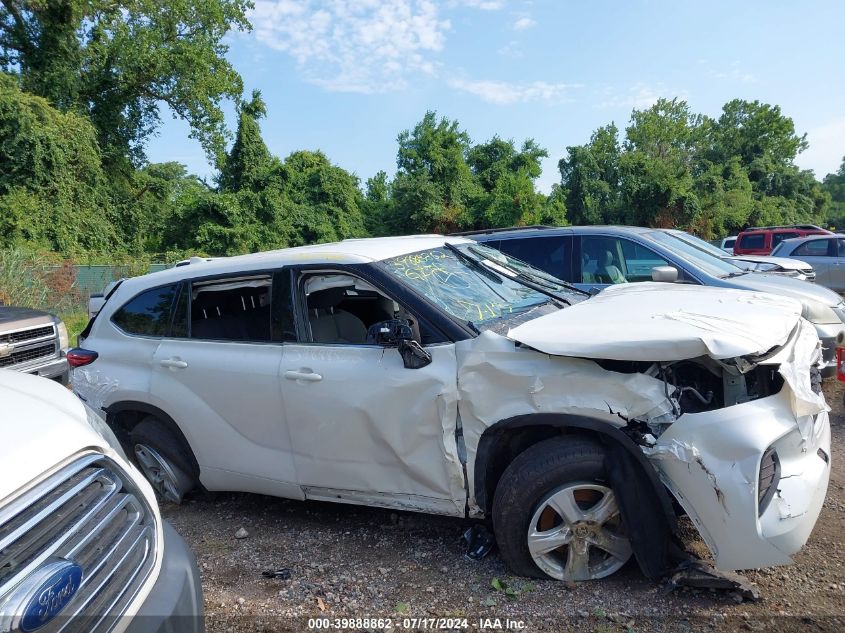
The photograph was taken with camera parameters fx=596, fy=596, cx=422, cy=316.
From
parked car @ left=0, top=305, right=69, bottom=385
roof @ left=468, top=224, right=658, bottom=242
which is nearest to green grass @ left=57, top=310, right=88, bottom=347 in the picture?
parked car @ left=0, top=305, right=69, bottom=385

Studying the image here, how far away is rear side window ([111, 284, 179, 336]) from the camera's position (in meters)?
4.08

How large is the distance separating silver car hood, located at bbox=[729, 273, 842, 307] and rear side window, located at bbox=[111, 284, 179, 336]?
5.37m

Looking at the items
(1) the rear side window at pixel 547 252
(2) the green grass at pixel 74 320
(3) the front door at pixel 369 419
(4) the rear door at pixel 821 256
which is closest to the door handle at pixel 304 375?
(3) the front door at pixel 369 419

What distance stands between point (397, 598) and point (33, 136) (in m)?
22.8

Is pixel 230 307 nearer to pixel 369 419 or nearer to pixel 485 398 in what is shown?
pixel 369 419

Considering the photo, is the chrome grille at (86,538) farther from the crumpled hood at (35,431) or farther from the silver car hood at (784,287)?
the silver car hood at (784,287)

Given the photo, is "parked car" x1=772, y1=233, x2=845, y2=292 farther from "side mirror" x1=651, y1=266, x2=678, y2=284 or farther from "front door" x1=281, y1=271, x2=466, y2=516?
"front door" x1=281, y1=271, x2=466, y2=516

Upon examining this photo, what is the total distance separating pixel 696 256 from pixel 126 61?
2681 cm

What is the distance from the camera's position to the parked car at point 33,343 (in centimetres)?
604

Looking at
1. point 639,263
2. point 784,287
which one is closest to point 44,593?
point 639,263

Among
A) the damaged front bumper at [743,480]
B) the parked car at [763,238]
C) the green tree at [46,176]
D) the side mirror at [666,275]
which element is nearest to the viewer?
the damaged front bumper at [743,480]

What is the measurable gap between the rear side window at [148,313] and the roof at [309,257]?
0.09m

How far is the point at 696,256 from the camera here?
269 inches

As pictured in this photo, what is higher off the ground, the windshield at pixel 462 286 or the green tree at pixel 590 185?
the green tree at pixel 590 185
